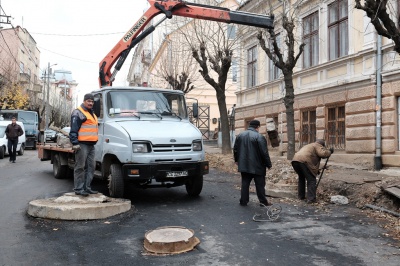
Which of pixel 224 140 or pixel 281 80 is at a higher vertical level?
pixel 281 80

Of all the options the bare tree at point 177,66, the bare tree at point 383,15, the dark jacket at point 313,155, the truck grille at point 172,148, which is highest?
the bare tree at point 177,66

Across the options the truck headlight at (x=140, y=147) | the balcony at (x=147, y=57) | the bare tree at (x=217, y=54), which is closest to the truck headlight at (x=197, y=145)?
the truck headlight at (x=140, y=147)

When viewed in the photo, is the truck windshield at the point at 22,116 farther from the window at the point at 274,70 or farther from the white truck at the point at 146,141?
the white truck at the point at 146,141

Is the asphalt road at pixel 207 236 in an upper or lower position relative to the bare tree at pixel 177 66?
lower

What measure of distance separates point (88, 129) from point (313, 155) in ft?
14.7

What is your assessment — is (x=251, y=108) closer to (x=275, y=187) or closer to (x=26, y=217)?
(x=275, y=187)

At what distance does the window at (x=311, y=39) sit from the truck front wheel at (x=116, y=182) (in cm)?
1152

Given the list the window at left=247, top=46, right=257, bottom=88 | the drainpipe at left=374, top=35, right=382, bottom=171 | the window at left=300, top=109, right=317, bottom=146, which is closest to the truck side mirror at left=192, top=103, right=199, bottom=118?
the drainpipe at left=374, top=35, right=382, bottom=171

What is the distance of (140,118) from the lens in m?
7.55

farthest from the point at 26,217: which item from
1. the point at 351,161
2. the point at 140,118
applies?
the point at 351,161

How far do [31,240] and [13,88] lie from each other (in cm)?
3252

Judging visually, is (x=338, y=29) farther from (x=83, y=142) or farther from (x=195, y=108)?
(x=83, y=142)

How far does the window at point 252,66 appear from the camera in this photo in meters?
20.6

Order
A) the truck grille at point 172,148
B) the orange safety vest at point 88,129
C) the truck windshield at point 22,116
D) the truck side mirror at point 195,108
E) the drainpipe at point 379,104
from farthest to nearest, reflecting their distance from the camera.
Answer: the truck windshield at point 22,116 → the drainpipe at point 379,104 → the truck side mirror at point 195,108 → the truck grille at point 172,148 → the orange safety vest at point 88,129
